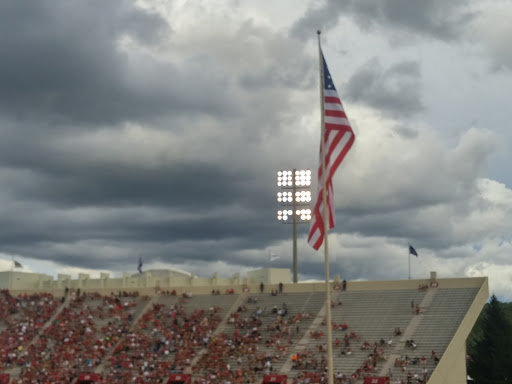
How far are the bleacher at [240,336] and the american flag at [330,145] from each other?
2461 centimetres

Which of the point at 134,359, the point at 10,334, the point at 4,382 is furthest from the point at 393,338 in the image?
the point at 10,334

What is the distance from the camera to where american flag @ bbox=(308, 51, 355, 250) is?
2047 cm

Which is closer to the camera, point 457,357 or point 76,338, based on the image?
point 457,357

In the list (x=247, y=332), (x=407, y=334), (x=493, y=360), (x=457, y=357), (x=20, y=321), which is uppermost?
(x=20, y=321)

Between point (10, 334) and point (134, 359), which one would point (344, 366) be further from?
point (10, 334)

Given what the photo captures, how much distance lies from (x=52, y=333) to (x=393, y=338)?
29.0 m

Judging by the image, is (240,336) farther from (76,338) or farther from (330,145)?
(330,145)

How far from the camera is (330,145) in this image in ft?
67.2

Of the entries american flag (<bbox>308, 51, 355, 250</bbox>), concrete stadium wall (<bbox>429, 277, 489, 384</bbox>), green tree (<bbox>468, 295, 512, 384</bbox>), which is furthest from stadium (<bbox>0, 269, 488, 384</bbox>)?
american flag (<bbox>308, 51, 355, 250</bbox>)

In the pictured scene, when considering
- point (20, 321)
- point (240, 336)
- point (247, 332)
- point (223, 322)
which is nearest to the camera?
point (240, 336)

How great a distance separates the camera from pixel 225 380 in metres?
46.6

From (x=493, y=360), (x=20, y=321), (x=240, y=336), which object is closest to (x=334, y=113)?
(x=493, y=360)

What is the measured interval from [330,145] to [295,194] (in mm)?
42408

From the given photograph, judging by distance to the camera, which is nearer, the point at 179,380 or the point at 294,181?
the point at 179,380
